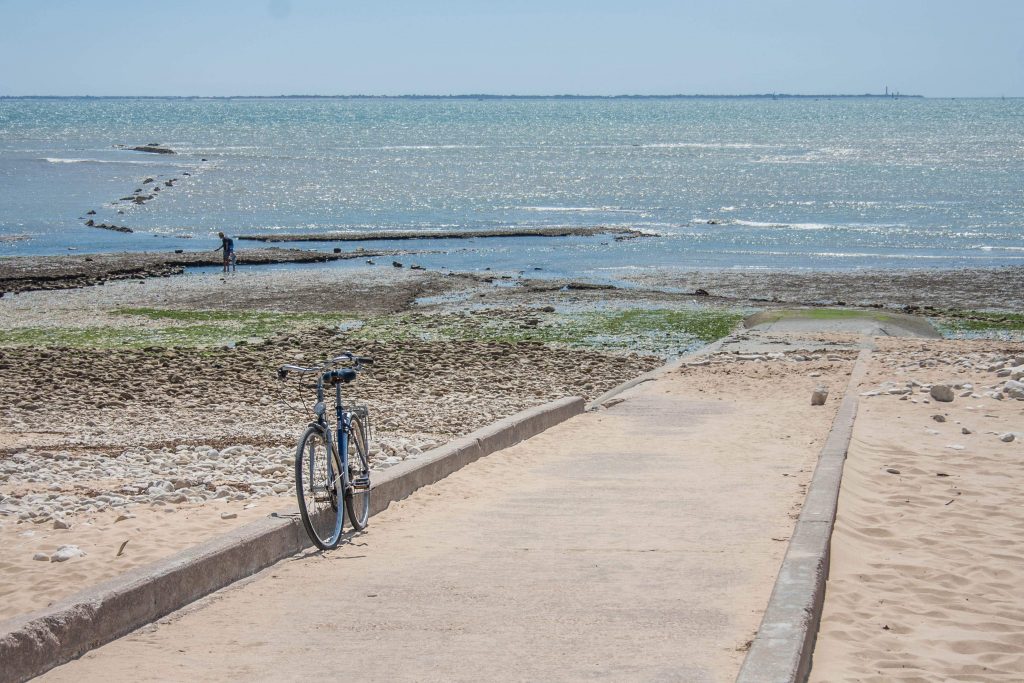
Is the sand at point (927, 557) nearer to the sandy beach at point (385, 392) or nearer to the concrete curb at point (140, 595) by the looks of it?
the sandy beach at point (385, 392)

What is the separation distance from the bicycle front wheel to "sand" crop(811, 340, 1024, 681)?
327 centimetres

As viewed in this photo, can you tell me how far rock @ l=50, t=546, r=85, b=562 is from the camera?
8062mm

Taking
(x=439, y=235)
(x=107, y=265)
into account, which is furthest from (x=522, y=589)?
(x=439, y=235)

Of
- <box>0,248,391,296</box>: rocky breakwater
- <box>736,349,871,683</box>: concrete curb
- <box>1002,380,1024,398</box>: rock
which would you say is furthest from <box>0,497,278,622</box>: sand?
<box>0,248,391,296</box>: rocky breakwater

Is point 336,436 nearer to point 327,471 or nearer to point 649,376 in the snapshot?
point 327,471

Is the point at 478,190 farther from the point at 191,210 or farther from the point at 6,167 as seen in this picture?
the point at 6,167

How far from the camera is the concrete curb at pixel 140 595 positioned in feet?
19.7

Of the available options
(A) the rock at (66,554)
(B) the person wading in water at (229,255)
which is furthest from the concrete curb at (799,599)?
(B) the person wading in water at (229,255)

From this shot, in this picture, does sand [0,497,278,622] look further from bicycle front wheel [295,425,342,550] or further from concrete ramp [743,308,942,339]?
concrete ramp [743,308,942,339]

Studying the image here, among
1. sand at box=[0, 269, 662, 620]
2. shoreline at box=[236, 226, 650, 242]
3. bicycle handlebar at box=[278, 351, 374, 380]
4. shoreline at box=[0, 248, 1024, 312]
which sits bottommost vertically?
sand at box=[0, 269, 662, 620]

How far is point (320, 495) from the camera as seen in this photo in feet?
27.6

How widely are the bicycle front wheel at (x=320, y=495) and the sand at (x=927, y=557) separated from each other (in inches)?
129

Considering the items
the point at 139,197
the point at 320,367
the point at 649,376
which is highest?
the point at 139,197

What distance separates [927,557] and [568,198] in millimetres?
60428
